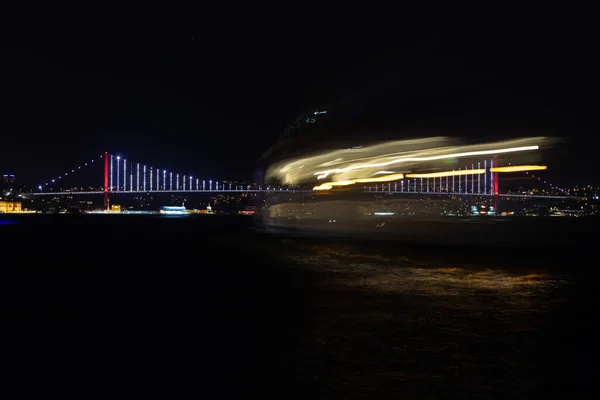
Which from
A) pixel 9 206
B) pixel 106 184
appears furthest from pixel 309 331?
pixel 9 206

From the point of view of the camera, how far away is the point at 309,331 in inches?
231

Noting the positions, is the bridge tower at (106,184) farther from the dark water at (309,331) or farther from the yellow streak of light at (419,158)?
the dark water at (309,331)

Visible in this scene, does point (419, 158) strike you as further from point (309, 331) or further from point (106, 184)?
point (106, 184)

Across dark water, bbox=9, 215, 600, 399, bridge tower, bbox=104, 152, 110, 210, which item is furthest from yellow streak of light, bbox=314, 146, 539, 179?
bridge tower, bbox=104, 152, 110, 210

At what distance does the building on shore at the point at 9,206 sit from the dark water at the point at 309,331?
86.1 m

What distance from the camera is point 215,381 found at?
14.2 feet

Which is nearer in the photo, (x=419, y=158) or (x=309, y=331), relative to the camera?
(x=309, y=331)

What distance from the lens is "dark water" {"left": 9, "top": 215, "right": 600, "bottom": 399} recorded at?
426cm

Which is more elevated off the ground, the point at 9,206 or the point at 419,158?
the point at 419,158

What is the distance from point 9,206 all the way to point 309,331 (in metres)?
96.2

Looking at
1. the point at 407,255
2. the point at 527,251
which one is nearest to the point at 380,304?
the point at 407,255

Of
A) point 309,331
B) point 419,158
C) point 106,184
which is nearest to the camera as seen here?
point 309,331

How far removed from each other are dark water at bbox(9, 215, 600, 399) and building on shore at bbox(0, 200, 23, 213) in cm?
8611

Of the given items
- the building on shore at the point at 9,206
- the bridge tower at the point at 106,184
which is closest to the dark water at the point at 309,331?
the bridge tower at the point at 106,184
